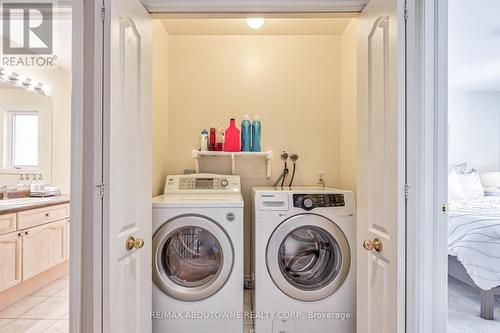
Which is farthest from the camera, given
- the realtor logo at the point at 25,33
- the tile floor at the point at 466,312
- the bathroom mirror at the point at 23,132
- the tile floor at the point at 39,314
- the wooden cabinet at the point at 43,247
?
the bathroom mirror at the point at 23,132

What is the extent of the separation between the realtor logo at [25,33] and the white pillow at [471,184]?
3602 mm

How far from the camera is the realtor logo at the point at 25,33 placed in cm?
222

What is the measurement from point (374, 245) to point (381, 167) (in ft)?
1.23

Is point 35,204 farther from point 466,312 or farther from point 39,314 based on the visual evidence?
point 466,312

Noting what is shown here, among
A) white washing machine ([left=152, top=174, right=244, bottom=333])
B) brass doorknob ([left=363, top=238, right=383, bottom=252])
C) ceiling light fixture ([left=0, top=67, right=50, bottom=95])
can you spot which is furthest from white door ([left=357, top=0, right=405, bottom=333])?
ceiling light fixture ([left=0, top=67, right=50, bottom=95])

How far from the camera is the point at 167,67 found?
8.83ft

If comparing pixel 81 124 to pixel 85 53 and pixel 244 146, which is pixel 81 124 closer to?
pixel 85 53

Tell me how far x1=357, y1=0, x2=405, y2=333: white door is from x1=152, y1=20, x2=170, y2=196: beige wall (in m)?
1.62

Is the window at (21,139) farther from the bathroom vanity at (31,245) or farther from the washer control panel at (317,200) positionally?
the washer control panel at (317,200)

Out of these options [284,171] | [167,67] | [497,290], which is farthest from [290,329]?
[167,67]

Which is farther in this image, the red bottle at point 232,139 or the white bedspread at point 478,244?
the red bottle at point 232,139

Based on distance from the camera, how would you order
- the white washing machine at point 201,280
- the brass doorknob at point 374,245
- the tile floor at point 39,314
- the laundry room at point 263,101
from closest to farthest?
the brass doorknob at point 374,245 < the white washing machine at point 201,280 < the tile floor at point 39,314 < the laundry room at point 263,101

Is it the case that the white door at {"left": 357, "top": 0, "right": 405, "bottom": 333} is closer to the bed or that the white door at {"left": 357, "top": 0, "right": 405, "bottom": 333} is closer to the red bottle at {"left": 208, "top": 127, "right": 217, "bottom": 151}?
the bed

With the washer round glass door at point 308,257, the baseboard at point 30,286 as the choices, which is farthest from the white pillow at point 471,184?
the baseboard at point 30,286
